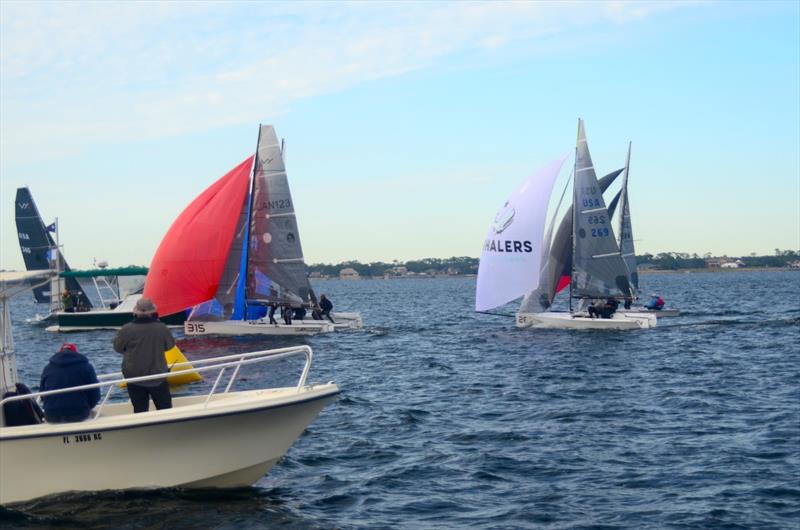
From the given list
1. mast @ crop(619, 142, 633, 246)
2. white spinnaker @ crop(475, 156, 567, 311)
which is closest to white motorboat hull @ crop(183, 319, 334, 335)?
white spinnaker @ crop(475, 156, 567, 311)

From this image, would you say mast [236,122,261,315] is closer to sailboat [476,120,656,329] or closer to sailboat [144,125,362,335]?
sailboat [144,125,362,335]

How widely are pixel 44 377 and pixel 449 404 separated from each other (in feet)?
33.6

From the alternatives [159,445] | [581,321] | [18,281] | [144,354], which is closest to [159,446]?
[159,445]

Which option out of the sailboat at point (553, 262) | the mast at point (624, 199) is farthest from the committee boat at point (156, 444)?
the mast at point (624, 199)

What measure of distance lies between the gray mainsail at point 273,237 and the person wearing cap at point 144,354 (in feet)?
95.0

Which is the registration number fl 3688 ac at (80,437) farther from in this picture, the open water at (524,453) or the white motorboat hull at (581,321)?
the white motorboat hull at (581,321)

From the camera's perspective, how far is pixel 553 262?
41562mm

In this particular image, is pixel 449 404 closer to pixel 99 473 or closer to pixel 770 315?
pixel 99 473

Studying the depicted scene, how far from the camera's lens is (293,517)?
37.8 feet

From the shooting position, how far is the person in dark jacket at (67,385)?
11422 mm

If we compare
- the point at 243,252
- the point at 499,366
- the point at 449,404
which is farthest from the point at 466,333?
the point at 449,404

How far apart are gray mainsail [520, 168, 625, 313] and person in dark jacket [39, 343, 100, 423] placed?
30509mm

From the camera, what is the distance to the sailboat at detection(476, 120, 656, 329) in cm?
4066

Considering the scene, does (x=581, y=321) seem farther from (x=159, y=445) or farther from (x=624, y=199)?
(x=159, y=445)
